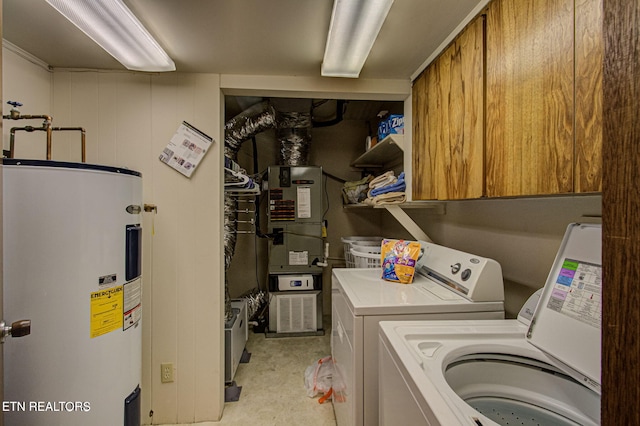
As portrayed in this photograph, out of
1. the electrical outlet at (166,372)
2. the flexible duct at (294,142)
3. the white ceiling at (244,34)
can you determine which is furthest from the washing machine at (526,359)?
the flexible duct at (294,142)

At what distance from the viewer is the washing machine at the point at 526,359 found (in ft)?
2.49

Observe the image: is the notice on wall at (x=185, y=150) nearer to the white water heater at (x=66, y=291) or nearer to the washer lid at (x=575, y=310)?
the white water heater at (x=66, y=291)

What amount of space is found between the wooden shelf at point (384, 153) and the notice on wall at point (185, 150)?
131 cm

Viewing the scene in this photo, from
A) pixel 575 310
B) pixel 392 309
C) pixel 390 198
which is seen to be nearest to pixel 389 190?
pixel 390 198

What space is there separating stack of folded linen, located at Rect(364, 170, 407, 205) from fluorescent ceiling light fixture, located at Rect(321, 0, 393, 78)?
0.79m

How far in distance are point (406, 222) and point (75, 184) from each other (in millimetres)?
1856

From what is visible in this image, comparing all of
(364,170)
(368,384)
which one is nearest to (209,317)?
(368,384)

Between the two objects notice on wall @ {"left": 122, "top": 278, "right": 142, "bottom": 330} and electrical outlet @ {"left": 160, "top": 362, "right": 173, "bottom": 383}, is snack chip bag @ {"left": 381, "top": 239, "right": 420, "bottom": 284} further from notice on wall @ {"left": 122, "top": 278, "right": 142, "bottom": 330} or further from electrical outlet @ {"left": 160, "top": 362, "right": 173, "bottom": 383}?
electrical outlet @ {"left": 160, "top": 362, "right": 173, "bottom": 383}

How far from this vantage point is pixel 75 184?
3.33ft

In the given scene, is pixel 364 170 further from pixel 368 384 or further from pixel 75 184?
pixel 75 184

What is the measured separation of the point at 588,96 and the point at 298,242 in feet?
8.45

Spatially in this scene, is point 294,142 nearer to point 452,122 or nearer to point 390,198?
point 390,198

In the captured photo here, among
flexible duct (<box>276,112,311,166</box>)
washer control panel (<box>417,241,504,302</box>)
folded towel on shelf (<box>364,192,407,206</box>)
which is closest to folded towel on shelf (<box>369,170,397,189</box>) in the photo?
folded towel on shelf (<box>364,192,407,206</box>)

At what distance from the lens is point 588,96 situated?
67 centimetres
